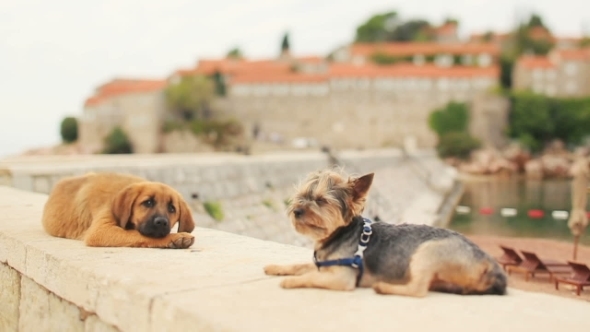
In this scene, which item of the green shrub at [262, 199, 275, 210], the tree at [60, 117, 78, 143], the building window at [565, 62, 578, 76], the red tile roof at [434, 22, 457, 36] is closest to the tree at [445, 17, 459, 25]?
the red tile roof at [434, 22, 457, 36]

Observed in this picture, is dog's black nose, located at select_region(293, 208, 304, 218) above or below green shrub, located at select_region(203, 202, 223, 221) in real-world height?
above

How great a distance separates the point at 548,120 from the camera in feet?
191

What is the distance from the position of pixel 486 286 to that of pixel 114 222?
284 centimetres

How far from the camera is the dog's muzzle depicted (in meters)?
4.72

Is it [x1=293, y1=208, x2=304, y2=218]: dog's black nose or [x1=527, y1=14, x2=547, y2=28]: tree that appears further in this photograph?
[x1=527, y1=14, x2=547, y2=28]: tree

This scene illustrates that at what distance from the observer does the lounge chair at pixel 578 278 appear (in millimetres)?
9820

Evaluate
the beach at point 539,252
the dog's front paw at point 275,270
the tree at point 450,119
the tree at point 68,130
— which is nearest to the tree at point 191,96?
the tree at point 68,130

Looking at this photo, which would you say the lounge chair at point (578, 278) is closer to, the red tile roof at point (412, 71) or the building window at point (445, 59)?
the red tile roof at point (412, 71)

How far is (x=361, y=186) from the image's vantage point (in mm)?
3451

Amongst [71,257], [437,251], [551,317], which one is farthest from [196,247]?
[551,317]

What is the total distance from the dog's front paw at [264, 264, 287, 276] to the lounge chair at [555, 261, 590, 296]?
7572mm

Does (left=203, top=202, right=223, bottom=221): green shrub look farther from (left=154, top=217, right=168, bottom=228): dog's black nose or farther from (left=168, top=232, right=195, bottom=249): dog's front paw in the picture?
(left=154, top=217, right=168, bottom=228): dog's black nose

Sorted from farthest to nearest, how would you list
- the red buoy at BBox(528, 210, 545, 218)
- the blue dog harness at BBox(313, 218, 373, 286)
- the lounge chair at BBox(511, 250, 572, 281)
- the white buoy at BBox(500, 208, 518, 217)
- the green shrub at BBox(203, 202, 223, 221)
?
the white buoy at BBox(500, 208, 518, 217)
the red buoy at BBox(528, 210, 545, 218)
the green shrub at BBox(203, 202, 223, 221)
the lounge chair at BBox(511, 250, 572, 281)
the blue dog harness at BBox(313, 218, 373, 286)

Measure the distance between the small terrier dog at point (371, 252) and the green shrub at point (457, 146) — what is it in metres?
55.0
